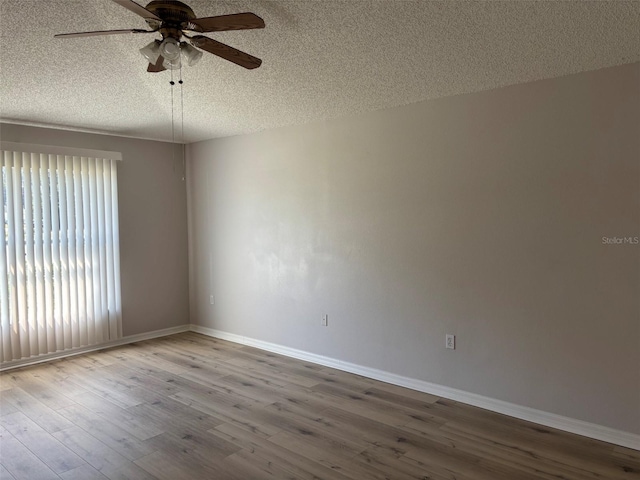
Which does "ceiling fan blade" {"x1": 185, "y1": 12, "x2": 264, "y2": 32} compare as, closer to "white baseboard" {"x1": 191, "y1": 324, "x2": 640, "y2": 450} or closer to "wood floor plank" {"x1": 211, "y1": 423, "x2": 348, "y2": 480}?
"wood floor plank" {"x1": 211, "y1": 423, "x2": 348, "y2": 480}

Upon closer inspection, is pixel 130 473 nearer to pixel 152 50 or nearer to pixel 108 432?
pixel 108 432

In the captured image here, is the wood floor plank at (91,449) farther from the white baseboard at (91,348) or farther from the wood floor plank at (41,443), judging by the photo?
the white baseboard at (91,348)

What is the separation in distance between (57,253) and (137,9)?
3.42m

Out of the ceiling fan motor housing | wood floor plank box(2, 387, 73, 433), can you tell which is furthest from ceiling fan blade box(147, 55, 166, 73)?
wood floor plank box(2, 387, 73, 433)

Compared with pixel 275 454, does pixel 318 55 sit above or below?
above

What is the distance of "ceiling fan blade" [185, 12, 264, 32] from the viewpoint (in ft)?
7.02

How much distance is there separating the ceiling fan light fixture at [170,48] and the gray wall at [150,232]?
10.3ft

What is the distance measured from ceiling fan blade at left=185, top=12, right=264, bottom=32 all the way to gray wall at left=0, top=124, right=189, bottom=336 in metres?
3.31

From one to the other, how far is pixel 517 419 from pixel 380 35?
9.10 feet

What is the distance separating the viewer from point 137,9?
2008 millimetres

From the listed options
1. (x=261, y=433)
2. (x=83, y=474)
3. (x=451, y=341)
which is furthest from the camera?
(x=451, y=341)

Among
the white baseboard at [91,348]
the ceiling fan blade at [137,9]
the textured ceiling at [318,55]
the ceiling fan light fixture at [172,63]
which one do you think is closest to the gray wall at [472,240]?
the textured ceiling at [318,55]

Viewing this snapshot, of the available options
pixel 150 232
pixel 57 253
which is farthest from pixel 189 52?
pixel 150 232

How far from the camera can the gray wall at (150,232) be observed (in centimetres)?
523
